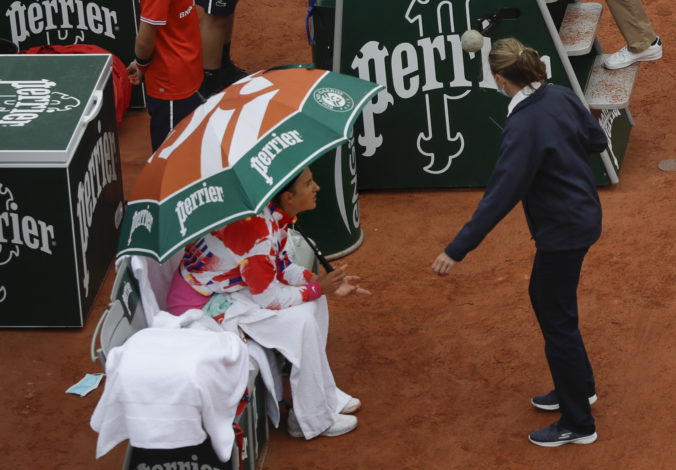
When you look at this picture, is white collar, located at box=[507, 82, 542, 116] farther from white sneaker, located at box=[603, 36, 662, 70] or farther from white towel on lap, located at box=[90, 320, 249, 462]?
white sneaker, located at box=[603, 36, 662, 70]

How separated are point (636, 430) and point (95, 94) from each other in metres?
3.67

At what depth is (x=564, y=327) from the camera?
4.64 meters

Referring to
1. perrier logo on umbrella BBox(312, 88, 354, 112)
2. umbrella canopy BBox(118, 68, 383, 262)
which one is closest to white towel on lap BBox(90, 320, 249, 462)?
umbrella canopy BBox(118, 68, 383, 262)

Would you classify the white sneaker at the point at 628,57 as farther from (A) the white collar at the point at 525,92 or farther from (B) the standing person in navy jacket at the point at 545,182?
(A) the white collar at the point at 525,92

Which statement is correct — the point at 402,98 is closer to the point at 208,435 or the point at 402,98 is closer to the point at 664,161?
the point at 664,161

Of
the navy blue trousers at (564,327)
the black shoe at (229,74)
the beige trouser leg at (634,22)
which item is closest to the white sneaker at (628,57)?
the beige trouser leg at (634,22)

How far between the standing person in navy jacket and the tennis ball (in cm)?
209

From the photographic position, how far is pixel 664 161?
7535 millimetres

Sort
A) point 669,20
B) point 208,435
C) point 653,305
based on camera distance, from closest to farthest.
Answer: point 208,435 → point 653,305 → point 669,20

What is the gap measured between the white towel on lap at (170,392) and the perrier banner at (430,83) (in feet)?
10.7

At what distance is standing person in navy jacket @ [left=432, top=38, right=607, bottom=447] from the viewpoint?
4293 mm

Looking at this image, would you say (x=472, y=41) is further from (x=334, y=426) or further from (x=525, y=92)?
(x=334, y=426)

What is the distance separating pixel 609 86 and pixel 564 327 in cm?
301

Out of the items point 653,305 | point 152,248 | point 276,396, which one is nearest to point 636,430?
point 653,305
